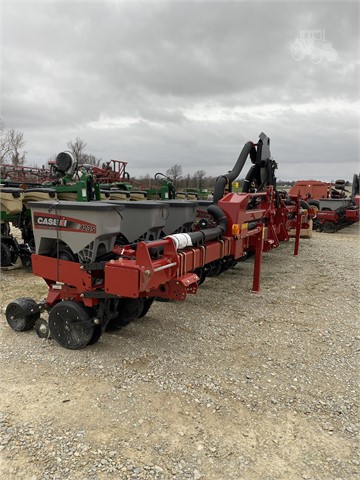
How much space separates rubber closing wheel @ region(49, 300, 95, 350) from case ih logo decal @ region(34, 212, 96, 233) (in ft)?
2.20

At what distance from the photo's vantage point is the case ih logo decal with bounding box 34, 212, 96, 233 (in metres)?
3.19

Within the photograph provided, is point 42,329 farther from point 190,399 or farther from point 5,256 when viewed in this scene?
point 5,256

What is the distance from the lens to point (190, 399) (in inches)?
108

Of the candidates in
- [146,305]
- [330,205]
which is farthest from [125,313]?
[330,205]

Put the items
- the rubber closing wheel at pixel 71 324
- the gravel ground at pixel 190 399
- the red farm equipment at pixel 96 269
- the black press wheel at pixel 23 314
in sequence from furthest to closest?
the black press wheel at pixel 23 314, the rubber closing wheel at pixel 71 324, the red farm equipment at pixel 96 269, the gravel ground at pixel 190 399

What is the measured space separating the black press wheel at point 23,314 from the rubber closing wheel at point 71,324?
0.40 meters

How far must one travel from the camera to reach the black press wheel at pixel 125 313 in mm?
3795

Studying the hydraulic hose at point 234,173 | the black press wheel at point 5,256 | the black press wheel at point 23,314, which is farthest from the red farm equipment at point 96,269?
the black press wheel at point 5,256

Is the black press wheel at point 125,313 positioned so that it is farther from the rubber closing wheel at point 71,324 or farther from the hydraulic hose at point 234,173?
the hydraulic hose at point 234,173

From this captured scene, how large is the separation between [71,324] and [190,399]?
50.5 inches

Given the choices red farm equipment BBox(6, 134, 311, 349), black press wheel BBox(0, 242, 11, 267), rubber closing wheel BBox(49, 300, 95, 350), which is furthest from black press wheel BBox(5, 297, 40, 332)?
black press wheel BBox(0, 242, 11, 267)

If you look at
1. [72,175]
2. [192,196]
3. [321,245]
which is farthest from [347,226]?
[72,175]

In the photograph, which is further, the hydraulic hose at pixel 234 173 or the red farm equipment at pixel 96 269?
the hydraulic hose at pixel 234 173

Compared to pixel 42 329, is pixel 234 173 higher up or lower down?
higher up
